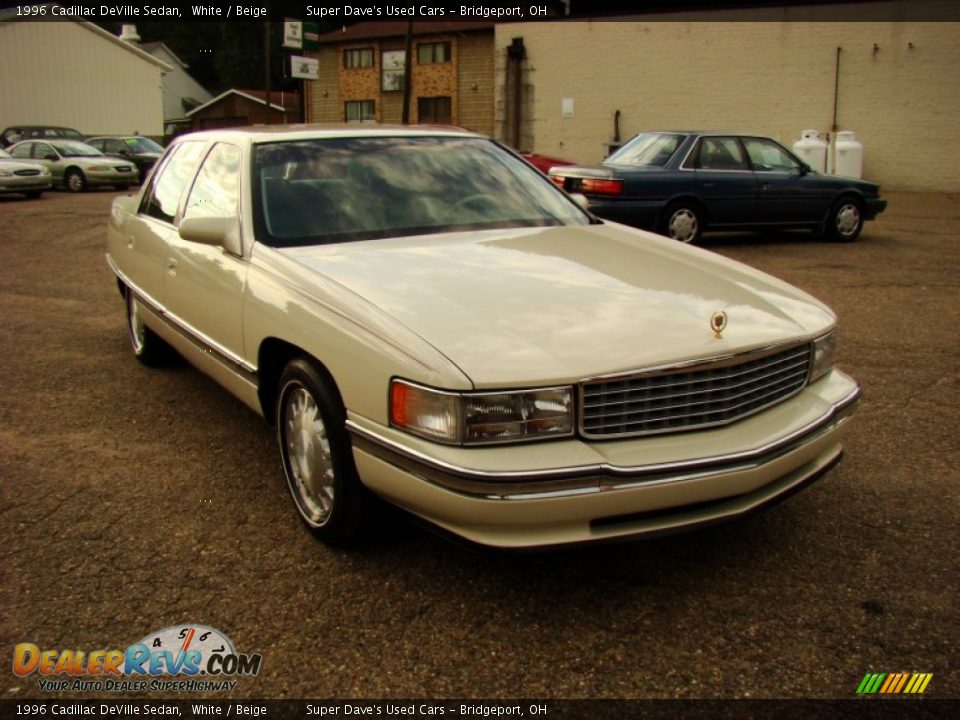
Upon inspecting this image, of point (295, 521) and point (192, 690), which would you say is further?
point (295, 521)

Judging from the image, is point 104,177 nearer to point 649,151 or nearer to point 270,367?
point 649,151

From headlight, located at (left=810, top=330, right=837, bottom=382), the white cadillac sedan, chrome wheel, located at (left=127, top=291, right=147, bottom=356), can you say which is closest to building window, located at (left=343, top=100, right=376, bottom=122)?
chrome wheel, located at (left=127, top=291, right=147, bottom=356)

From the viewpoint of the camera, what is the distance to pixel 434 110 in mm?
37906

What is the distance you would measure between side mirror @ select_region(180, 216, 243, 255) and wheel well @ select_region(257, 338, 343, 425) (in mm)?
501

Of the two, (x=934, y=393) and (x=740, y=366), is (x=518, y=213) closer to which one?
(x=740, y=366)

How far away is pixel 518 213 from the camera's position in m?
4.06

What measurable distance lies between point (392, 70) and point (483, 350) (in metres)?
39.2

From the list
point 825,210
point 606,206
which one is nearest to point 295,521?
point 606,206

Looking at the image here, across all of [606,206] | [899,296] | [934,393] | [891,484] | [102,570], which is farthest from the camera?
[606,206]

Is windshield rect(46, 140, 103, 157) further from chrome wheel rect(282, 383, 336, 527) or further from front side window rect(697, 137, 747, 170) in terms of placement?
chrome wheel rect(282, 383, 336, 527)

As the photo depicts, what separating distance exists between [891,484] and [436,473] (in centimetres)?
224

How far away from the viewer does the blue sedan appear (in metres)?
10.5

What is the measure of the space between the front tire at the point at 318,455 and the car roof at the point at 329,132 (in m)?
1.37

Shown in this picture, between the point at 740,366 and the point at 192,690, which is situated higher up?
the point at 740,366
